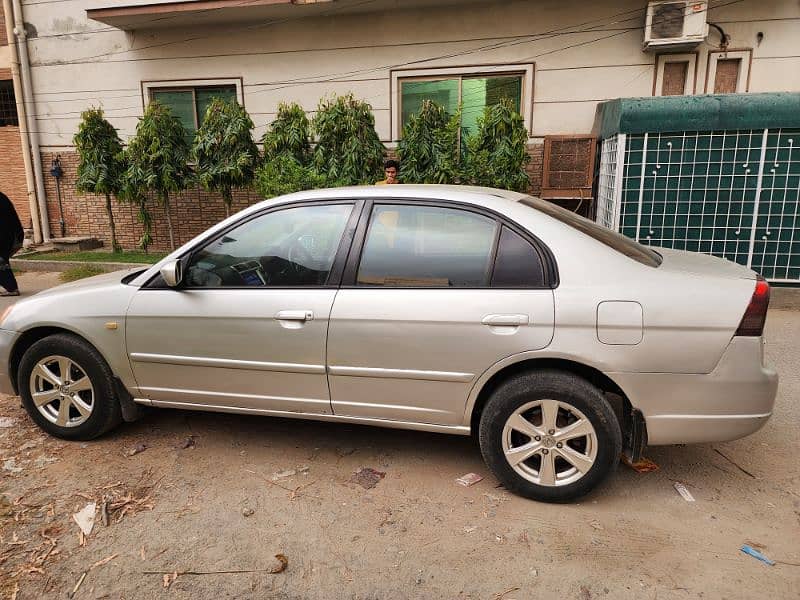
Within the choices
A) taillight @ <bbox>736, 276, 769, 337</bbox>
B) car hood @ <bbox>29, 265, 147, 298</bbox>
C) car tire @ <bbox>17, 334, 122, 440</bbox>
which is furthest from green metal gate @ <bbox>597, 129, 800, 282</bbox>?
car tire @ <bbox>17, 334, 122, 440</bbox>

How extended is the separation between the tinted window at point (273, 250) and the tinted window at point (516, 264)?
3.04 feet

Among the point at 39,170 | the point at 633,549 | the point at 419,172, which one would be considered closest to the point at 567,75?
the point at 419,172

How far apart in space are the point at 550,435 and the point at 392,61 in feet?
27.0

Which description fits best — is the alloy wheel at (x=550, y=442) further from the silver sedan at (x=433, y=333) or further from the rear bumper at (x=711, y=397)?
the rear bumper at (x=711, y=397)

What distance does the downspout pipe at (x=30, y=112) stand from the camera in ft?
36.1

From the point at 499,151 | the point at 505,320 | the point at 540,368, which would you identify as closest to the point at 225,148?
the point at 499,151

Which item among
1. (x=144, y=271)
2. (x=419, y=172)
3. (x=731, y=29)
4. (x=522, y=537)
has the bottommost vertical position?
(x=522, y=537)

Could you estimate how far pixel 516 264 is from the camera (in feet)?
9.73

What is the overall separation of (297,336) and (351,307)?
0.36 meters

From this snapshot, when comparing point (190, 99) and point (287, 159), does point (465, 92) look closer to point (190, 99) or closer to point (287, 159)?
point (287, 159)

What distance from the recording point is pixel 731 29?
8.33 metres

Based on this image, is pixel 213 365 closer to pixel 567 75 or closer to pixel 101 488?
pixel 101 488

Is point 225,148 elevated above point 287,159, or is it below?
above

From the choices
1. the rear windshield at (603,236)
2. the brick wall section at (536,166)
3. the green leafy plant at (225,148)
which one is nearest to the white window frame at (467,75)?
the brick wall section at (536,166)
